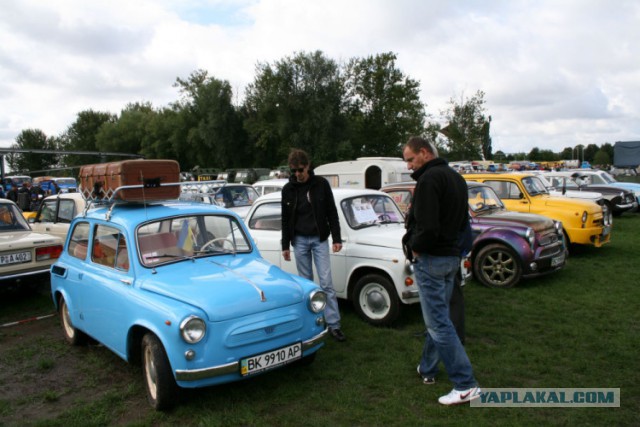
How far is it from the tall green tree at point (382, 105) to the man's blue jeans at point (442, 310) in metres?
Answer: 43.4

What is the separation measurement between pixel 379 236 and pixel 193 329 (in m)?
2.88

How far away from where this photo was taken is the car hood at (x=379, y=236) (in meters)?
5.59

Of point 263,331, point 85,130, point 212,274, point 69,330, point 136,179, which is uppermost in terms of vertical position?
point 85,130

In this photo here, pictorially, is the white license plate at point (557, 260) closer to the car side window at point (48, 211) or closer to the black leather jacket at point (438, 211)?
the black leather jacket at point (438, 211)

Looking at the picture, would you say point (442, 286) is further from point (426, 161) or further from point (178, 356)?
point (178, 356)

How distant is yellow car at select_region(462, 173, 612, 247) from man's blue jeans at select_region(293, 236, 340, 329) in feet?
18.6

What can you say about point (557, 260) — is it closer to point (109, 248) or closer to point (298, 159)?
point (298, 159)

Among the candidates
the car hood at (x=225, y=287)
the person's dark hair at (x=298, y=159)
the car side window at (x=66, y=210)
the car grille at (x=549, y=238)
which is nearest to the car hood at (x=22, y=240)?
the car side window at (x=66, y=210)

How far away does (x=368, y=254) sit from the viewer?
564cm

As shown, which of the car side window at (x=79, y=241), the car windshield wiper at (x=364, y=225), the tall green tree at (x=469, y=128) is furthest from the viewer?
the tall green tree at (x=469, y=128)

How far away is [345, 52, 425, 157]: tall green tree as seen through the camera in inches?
1842

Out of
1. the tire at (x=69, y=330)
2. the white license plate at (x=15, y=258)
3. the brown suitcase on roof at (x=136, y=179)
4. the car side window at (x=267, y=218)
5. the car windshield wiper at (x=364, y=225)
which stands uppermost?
the brown suitcase on roof at (x=136, y=179)

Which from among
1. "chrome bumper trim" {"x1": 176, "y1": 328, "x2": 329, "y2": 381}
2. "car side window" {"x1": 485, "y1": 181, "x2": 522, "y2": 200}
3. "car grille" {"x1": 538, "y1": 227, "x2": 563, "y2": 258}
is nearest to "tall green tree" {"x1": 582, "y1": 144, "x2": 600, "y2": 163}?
"car side window" {"x1": 485, "y1": 181, "x2": 522, "y2": 200}

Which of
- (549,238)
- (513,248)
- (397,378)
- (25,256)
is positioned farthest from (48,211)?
(549,238)
